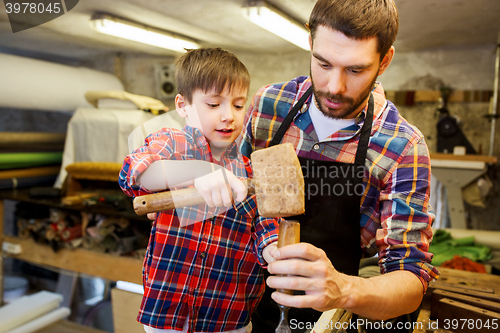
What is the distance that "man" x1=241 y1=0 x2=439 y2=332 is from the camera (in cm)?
83

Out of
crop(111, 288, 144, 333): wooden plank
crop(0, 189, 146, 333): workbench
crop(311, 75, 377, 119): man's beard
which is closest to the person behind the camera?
crop(311, 75, 377, 119): man's beard

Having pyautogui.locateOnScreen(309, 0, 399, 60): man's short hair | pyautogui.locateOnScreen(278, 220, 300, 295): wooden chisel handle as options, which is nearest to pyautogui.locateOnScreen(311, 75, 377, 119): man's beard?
pyautogui.locateOnScreen(309, 0, 399, 60): man's short hair

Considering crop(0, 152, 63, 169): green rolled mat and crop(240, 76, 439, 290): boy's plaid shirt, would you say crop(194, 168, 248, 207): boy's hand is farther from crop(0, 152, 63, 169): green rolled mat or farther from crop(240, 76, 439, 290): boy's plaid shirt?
crop(0, 152, 63, 169): green rolled mat

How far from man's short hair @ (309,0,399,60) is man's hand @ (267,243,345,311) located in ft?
1.98

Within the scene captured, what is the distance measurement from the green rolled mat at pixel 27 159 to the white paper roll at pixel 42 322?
6.91 ft

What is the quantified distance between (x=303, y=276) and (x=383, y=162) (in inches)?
21.9

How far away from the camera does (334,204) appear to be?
1.15 meters

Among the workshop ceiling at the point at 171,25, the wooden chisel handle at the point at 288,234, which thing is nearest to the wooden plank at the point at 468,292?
the wooden chisel handle at the point at 288,234

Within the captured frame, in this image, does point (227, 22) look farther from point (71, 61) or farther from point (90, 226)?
point (90, 226)

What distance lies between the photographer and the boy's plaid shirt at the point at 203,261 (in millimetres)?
874

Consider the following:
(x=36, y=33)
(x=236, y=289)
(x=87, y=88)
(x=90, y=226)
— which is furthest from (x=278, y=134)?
(x=90, y=226)

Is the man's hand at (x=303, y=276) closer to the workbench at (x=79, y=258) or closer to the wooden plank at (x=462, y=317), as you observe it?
the wooden plank at (x=462, y=317)

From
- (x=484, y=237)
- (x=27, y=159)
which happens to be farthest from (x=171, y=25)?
(x=484, y=237)

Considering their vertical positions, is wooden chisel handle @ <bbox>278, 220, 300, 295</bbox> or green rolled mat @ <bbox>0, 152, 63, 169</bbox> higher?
green rolled mat @ <bbox>0, 152, 63, 169</bbox>
